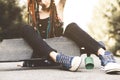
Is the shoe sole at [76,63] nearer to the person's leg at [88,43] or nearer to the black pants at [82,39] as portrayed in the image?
the person's leg at [88,43]

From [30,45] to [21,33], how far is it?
5.4 inches

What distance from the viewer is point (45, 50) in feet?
9.96

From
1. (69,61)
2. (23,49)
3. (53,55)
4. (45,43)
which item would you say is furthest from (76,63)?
(23,49)

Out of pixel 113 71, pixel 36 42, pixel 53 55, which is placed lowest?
pixel 113 71

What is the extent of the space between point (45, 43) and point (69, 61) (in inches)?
11.7

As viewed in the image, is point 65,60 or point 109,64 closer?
point 109,64

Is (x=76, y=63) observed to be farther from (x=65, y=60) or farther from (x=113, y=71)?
(x=113, y=71)

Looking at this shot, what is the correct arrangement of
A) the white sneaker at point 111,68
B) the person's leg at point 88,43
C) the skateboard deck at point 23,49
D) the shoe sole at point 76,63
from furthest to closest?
the skateboard deck at point 23,49, the person's leg at point 88,43, the shoe sole at point 76,63, the white sneaker at point 111,68

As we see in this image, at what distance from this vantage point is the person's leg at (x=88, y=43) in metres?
2.94

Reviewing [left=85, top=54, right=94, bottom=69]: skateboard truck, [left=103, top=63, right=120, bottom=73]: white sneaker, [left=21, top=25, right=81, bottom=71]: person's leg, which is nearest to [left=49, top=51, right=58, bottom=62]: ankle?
[left=21, top=25, right=81, bottom=71]: person's leg

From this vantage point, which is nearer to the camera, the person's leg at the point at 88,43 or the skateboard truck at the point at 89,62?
the person's leg at the point at 88,43

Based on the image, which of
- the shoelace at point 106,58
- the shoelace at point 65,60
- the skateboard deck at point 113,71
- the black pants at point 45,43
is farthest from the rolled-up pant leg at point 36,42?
the skateboard deck at point 113,71

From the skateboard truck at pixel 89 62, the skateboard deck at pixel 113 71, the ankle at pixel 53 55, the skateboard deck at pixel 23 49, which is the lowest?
the skateboard deck at pixel 113 71

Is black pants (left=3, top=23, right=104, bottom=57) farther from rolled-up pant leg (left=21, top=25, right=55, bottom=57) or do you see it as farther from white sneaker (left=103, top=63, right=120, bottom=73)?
white sneaker (left=103, top=63, right=120, bottom=73)
